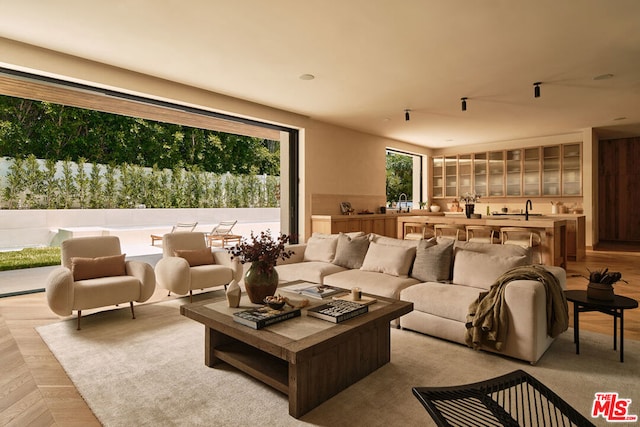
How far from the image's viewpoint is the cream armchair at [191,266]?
4.12m

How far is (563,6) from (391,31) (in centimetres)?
148

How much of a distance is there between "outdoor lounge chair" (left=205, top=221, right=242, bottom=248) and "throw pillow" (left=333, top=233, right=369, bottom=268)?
13.6 ft

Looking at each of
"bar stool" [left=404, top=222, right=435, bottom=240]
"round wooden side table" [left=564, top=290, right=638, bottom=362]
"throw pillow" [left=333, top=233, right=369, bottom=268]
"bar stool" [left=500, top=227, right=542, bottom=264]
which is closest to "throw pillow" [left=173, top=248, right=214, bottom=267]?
"throw pillow" [left=333, top=233, right=369, bottom=268]

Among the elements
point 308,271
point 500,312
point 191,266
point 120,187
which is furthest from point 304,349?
point 120,187

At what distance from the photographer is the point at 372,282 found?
143 inches

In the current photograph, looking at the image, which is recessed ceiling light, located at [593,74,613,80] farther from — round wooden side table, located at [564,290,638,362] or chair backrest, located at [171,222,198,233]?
chair backrest, located at [171,222,198,233]

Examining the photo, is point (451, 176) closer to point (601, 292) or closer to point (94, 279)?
point (601, 292)

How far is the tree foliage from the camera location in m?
7.68

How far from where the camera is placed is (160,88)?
5.04 metres

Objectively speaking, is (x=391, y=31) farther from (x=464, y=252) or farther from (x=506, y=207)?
(x=506, y=207)

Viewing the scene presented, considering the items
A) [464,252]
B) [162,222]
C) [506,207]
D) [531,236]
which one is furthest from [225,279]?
[506,207]

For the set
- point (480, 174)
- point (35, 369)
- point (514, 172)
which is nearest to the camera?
point (35, 369)

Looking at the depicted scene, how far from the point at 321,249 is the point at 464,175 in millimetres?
7351

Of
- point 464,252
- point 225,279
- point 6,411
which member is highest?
point 464,252
